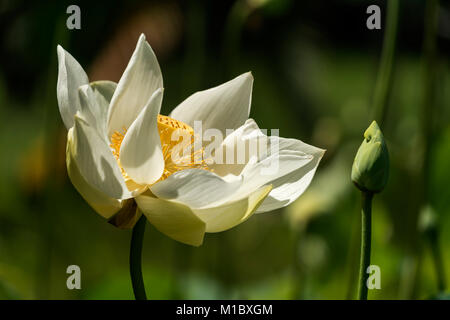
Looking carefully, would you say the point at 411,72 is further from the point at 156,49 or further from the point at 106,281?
the point at 106,281

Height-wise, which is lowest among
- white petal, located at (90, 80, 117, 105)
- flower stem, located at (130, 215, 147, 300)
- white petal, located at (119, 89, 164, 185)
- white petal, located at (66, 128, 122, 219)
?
flower stem, located at (130, 215, 147, 300)

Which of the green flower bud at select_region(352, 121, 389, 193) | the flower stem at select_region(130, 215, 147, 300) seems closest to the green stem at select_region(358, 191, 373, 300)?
the green flower bud at select_region(352, 121, 389, 193)

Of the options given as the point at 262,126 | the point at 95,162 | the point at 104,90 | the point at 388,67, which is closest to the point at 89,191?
the point at 95,162

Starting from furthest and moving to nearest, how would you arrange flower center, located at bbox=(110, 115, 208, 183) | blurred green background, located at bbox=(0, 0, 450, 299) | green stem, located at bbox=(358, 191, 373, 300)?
1. blurred green background, located at bbox=(0, 0, 450, 299)
2. flower center, located at bbox=(110, 115, 208, 183)
3. green stem, located at bbox=(358, 191, 373, 300)

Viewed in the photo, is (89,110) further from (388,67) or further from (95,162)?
(388,67)

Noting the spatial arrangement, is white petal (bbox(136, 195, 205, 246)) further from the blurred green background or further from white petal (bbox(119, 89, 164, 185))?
the blurred green background

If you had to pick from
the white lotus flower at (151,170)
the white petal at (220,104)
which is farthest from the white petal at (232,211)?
the white petal at (220,104)

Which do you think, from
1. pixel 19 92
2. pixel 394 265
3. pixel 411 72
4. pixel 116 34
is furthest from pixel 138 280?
pixel 411 72
